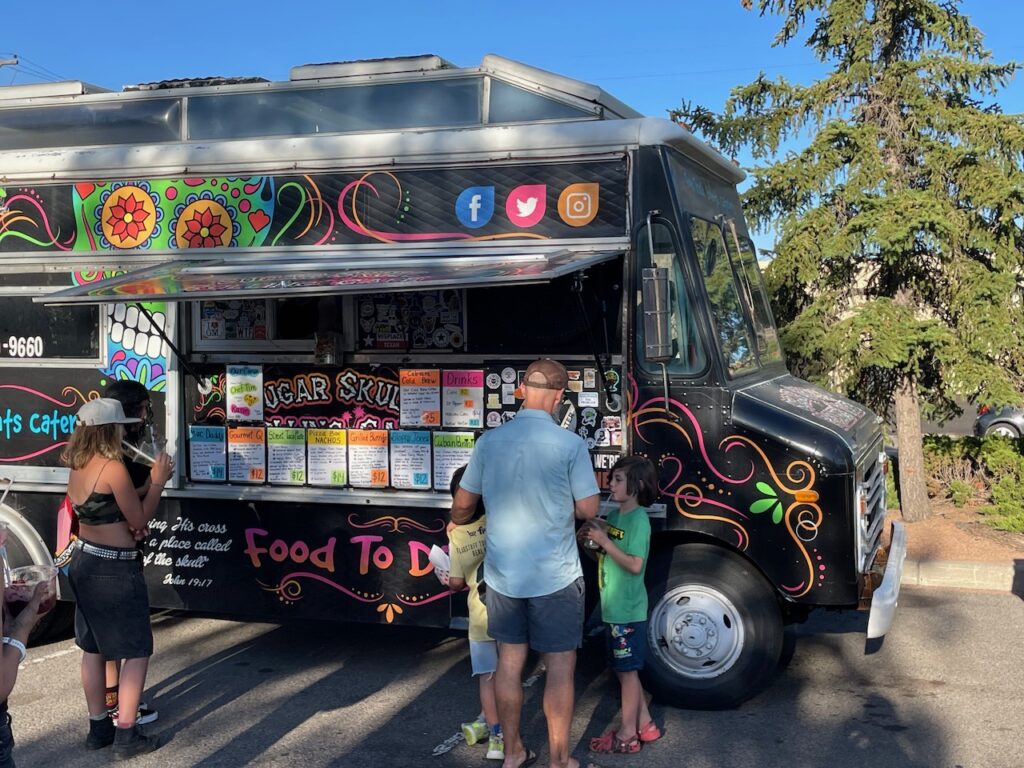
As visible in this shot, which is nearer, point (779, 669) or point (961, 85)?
point (779, 669)

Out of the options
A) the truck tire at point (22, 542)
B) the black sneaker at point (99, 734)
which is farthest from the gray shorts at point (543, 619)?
the truck tire at point (22, 542)

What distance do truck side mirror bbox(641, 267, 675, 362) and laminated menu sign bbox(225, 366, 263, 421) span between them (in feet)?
7.64

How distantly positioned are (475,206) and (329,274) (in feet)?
2.93

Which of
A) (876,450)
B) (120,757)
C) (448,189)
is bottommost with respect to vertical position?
(120,757)

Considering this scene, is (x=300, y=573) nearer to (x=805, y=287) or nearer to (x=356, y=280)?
(x=356, y=280)

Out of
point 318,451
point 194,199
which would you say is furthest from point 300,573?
point 194,199

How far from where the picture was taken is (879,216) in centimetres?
987

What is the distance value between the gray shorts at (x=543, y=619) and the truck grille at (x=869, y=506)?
1.72m

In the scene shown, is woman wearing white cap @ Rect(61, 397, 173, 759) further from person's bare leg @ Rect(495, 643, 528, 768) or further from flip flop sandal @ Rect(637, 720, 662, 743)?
flip flop sandal @ Rect(637, 720, 662, 743)

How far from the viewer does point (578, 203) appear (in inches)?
231

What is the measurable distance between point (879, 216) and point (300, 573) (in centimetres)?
629

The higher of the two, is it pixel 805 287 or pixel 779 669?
pixel 805 287

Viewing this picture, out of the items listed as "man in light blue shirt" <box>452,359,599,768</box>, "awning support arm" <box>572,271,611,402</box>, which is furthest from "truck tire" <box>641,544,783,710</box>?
"man in light blue shirt" <box>452,359,599,768</box>

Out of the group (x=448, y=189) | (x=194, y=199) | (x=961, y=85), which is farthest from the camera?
(x=961, y=85)
